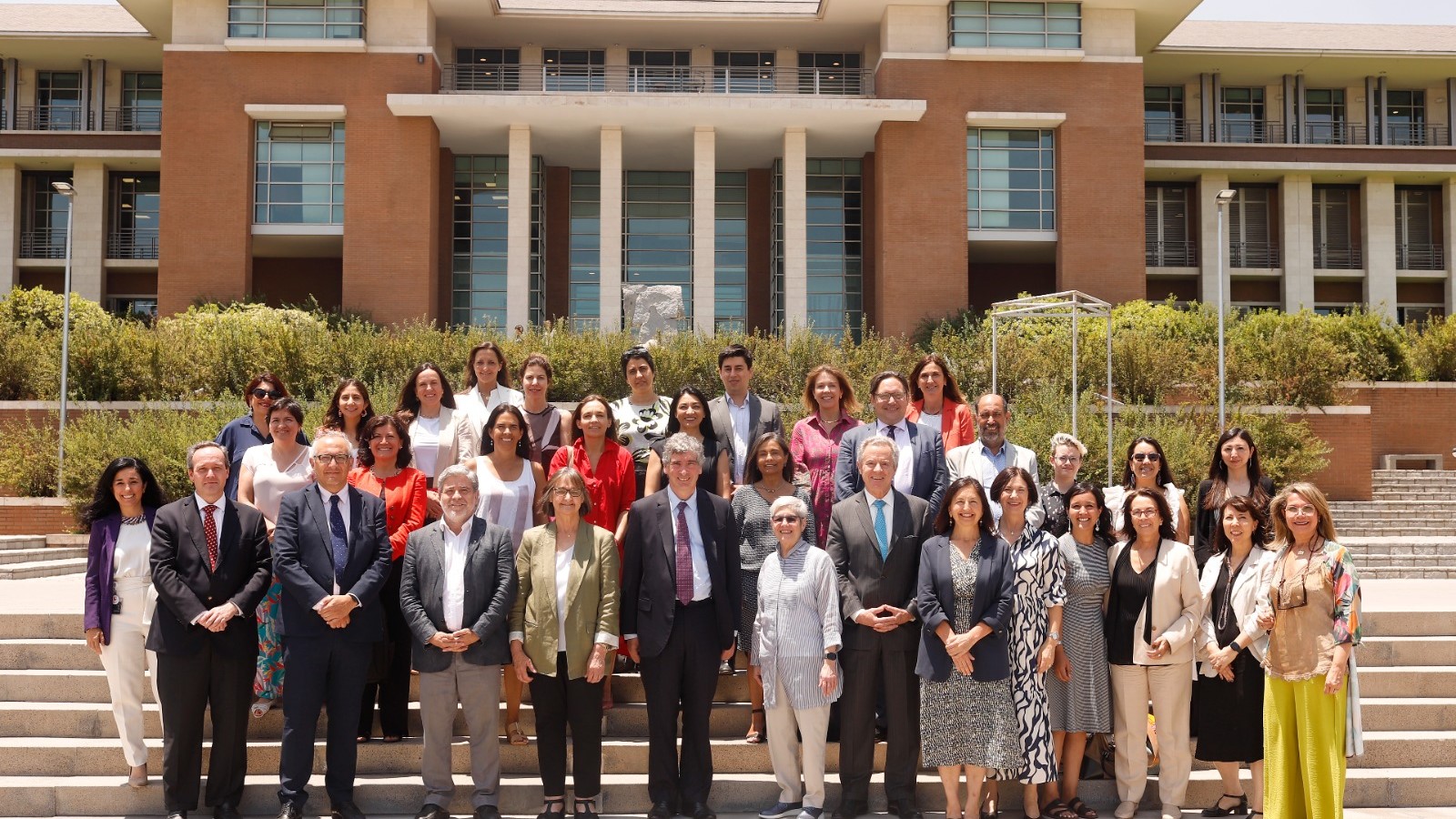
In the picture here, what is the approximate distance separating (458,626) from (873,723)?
2467 mm

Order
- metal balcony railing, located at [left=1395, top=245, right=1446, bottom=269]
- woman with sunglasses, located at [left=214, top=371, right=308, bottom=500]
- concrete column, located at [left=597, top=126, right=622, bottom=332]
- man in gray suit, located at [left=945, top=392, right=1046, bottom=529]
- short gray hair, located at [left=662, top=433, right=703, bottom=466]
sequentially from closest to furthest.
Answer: short gray hair, located at [left=662, top=433, right=703, bottom=466] → man in gray suit, located at [left=945, top=392, right=1046, bottom=529] → woman with sunglasses, located at [left=214, top=371, right=308, bottom=500] → concrete column, located at [left=597, top=126, right=622, bottom=332] → metal balcony railing, located at [left=1395, top=245, right=1446, bottom=269]

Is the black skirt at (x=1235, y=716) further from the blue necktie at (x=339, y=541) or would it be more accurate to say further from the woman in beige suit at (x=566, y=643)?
the blue necktie at (x=339, y=541)

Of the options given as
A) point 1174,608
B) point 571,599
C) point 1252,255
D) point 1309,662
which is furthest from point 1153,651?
point 1252,255

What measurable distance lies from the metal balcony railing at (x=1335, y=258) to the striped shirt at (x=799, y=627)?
115ft

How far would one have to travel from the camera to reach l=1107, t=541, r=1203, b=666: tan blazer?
6.82 meters

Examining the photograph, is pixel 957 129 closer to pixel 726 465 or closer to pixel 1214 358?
pixel 1214 358

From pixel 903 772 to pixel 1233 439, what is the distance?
10.0 feet

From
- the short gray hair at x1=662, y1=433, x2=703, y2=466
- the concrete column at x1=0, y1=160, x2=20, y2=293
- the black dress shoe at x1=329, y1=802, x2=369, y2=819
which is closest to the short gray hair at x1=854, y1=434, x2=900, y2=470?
the short gray hair at x1=662, y1=433, x2=703, y2=466

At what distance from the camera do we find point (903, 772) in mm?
6832

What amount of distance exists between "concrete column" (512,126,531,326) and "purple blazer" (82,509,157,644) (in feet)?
71.9

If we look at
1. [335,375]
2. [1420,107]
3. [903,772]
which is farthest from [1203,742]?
[1420,107]

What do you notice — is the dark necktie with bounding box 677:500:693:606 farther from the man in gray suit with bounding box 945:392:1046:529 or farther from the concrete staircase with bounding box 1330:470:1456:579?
the concrete staircase with bounding box 1330:470:1456:579

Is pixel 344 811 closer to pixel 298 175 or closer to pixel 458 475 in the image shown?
pixel 458 475

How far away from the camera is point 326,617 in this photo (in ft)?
21.8
